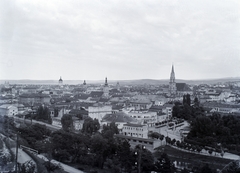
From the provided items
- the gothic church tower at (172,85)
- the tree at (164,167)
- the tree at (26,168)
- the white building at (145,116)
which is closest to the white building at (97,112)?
the white building at (145,116)

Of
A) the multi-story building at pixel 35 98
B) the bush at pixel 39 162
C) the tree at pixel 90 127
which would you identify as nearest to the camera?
the bush at pixel 39 162

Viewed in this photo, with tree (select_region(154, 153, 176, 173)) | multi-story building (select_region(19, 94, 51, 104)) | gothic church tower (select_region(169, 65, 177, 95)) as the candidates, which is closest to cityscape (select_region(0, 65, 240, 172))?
tree (select_region(154, 153, 176, 173))

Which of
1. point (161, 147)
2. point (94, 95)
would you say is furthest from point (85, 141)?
point (94, 95)

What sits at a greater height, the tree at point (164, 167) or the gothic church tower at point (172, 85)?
the gothic church tower at point (172, 85)

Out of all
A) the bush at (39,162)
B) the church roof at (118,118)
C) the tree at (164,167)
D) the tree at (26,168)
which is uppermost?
the church roof at (118,118)

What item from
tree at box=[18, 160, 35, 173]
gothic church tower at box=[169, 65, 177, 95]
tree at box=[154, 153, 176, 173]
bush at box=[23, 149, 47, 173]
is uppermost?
gothic church tower at box=[169, 65, 177, 95]

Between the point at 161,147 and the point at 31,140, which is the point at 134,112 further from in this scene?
the point at 31,140

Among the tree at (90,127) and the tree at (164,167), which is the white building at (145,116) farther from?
the tree at (164,167)

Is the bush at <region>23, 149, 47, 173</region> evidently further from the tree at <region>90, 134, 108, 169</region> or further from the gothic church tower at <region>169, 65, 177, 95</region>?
the gothic church tower at <region>169, 65, 177, 95</region>

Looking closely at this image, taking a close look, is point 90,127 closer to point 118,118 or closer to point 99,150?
point 118,118
